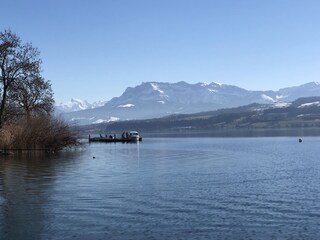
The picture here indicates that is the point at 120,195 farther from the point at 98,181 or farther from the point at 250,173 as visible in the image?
the point at 250,173

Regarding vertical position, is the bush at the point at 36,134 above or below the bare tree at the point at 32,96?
below

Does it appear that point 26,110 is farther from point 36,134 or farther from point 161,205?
point 161,205

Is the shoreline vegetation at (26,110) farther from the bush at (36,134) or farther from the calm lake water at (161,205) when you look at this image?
the calm lake water at (161,205)

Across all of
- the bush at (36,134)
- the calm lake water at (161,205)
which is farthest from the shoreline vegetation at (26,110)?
the calm lake water at (161,205)

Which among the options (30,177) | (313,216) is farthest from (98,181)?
(313,216)

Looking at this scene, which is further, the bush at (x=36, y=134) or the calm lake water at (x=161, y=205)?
the bush at (x=36, y=134)

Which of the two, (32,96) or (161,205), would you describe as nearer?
(161,205)

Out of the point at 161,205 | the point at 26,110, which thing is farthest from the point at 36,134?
the point at 161,205

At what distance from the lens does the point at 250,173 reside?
155 ft

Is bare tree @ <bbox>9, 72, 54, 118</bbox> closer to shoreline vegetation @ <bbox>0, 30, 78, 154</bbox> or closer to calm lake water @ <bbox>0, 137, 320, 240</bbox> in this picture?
shoreline vegetation @ <bbox>0, 30, 78, 154</bbox>

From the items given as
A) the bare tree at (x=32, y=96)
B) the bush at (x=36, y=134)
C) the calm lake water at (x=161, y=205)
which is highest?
the bare tree at (x=32, y=96)

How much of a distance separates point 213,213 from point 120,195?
8.54 meters

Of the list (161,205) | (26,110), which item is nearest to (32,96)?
(26,110)

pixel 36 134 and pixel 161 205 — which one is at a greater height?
pixel 36 134
